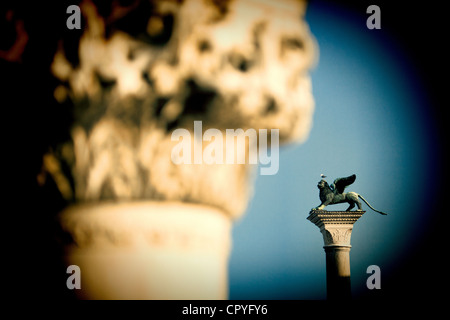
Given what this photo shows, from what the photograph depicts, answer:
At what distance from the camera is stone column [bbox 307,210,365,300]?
24.1ft

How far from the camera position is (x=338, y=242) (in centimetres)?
737

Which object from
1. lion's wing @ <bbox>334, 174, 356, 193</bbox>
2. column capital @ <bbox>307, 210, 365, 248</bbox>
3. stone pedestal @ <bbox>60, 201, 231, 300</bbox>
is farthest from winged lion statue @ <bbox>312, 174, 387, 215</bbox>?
stone pedestal @ <bbox>60, 201, 231, 300</bbox>

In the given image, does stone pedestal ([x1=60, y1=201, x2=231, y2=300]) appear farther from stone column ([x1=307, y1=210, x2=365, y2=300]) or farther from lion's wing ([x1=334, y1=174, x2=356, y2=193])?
lion's wing ([x1=334, y1=174, x2=356, y2=193])

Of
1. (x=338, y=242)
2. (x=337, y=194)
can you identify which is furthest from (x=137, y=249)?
(x=337, y=194)

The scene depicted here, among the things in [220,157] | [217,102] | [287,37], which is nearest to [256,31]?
[287,37]

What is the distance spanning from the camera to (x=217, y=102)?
261 centimetres

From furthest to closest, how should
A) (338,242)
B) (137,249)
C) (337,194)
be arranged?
(337,194) → (338,242) → (137,249)

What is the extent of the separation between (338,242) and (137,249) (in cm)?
542

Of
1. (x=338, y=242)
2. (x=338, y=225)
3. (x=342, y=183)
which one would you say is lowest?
(x=338, y=242)

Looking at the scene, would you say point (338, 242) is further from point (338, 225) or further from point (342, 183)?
point (342, 183)

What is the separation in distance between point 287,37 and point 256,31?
0.22 meters

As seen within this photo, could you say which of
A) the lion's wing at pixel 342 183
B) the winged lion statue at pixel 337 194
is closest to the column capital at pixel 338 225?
the winged lion statue at pixel 337 194

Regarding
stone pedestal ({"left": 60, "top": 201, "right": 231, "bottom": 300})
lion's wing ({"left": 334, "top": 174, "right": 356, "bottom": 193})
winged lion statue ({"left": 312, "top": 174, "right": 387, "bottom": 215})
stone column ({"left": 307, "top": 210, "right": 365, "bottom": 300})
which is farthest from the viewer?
lion's wing ({"left": 334, "top": 174, "right": 356, "bottom": 193})
